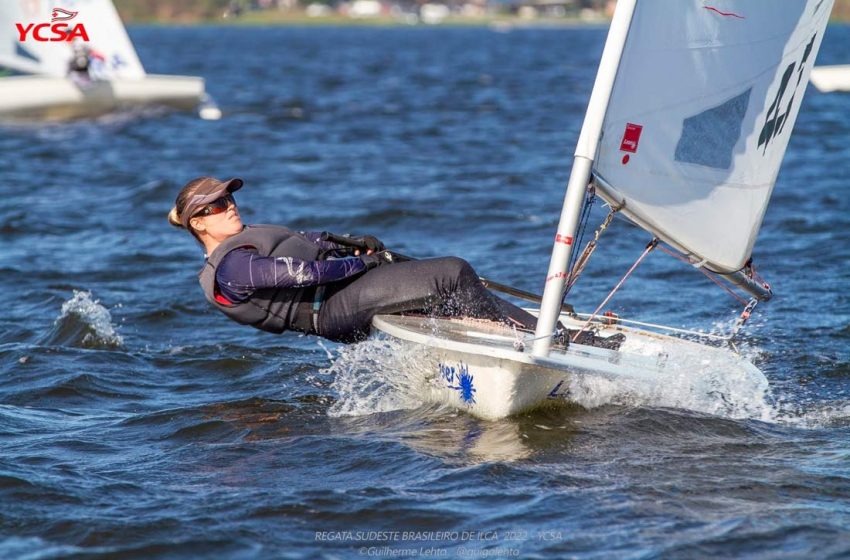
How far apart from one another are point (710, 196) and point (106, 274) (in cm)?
545

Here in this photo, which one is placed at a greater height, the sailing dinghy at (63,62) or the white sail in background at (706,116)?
the white sail in background at (706,116)

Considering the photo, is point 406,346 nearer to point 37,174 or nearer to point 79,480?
point 79,480

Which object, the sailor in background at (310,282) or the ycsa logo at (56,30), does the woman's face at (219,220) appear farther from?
the ycsa logo at (56,30)

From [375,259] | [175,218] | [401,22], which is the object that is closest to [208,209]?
[175,218]

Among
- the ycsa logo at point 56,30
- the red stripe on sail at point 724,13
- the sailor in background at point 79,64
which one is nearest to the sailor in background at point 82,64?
the sailor in background at point 79,64

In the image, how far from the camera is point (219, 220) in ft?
17.8

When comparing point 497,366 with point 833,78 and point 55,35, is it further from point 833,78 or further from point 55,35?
point 833,78

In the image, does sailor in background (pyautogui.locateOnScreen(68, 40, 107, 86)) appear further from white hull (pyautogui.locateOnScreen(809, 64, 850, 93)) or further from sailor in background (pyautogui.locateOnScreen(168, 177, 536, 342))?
sailor in background (pyautogui.locateOnScreen(168, 177, 536, 342))

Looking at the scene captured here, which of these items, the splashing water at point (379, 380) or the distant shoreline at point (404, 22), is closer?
the splashing water at point (379, 380)

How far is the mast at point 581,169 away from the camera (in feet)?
15.9

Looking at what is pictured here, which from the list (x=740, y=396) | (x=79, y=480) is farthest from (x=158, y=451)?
(x=740, y=396)

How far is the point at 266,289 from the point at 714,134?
216 cm

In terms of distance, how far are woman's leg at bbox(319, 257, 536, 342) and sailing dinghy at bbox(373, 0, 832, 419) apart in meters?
0.08

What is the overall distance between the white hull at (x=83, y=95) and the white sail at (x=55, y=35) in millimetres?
290
